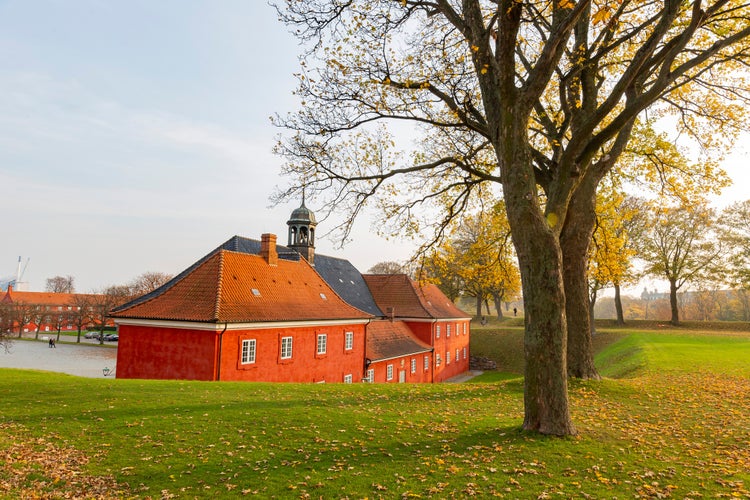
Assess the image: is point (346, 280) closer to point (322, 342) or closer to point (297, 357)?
point (322, 342)

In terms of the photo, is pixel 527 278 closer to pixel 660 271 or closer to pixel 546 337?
pixel 546 337

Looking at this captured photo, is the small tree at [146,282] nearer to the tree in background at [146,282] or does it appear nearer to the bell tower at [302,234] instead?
the tree in background at [146,282]

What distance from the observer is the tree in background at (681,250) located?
4141 cm

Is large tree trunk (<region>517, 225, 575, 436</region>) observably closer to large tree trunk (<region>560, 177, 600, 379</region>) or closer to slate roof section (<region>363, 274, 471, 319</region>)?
large tree trunk (<region>560, 177, 600, 379</region>)

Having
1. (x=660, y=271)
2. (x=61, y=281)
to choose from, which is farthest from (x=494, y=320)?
(x=61, y=281)

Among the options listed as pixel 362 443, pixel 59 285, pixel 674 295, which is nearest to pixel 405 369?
pixel 362 443

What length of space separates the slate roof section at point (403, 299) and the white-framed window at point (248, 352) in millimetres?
18191

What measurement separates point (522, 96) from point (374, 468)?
672cm

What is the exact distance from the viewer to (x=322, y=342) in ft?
85.6

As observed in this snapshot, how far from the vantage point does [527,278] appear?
802 centimetres

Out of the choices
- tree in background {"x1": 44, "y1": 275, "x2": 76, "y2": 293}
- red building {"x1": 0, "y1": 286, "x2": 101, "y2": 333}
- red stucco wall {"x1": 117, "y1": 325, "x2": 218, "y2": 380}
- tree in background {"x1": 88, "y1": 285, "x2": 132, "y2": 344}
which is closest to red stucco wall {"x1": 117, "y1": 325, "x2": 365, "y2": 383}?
red stucco wall {"x1": 117, "y1": 325, "x2": 218, "y2": 380}

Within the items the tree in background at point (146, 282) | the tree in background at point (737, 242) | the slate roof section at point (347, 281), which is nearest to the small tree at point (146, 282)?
the tree in background at point (146, 282)

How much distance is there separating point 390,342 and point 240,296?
575 inches

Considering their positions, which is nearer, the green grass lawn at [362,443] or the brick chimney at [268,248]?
the green grass lawn at [362,443]
